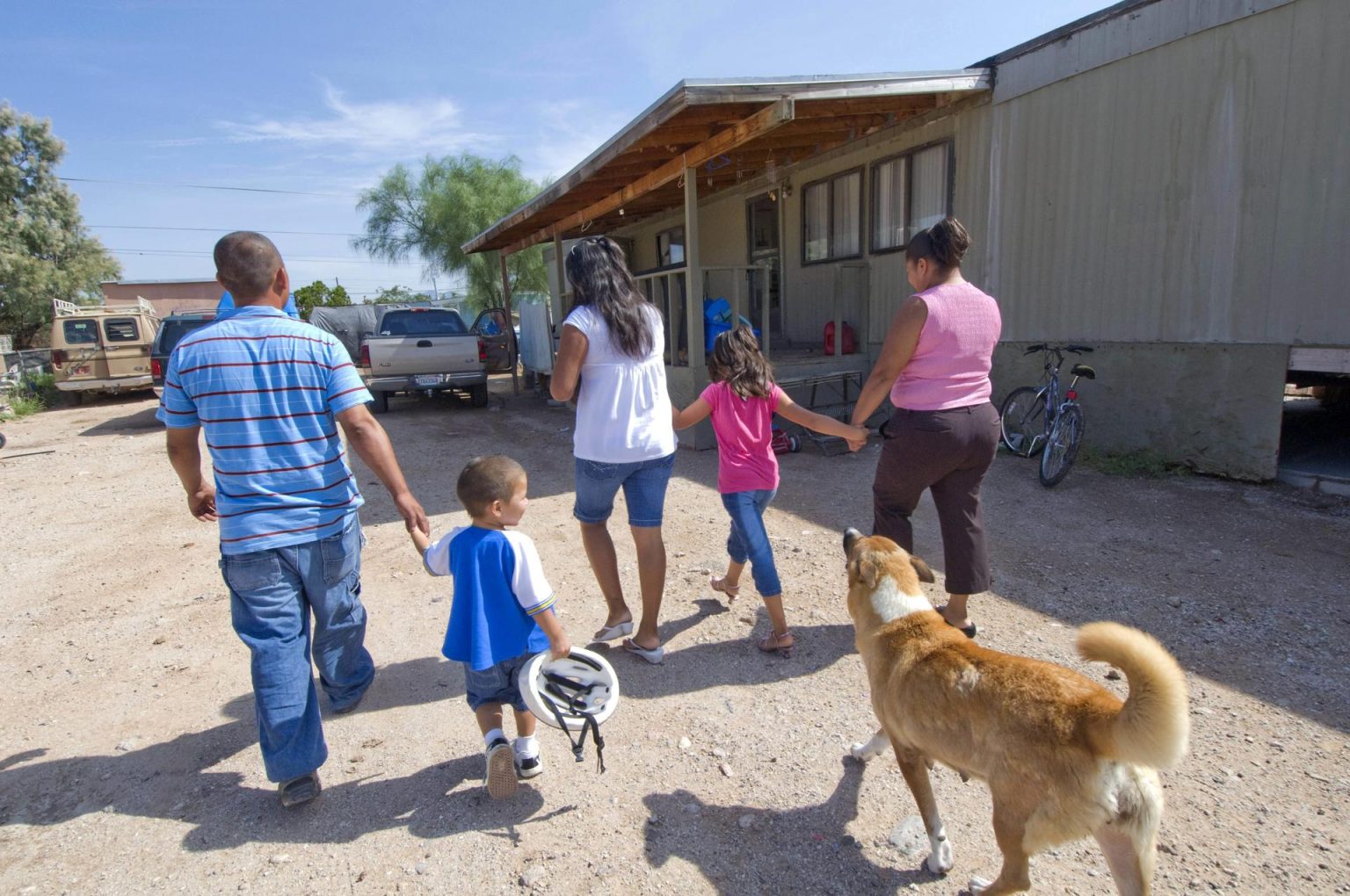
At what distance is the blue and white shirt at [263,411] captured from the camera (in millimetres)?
2203

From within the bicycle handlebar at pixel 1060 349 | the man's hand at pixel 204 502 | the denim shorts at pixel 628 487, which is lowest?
the denim shorts at pixel 628 487

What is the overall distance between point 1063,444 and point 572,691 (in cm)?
531

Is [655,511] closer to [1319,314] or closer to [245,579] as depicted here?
[245,579]

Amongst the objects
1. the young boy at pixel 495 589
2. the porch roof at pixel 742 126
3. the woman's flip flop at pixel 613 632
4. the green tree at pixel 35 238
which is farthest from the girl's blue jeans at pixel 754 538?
the green tree at pixel 35 238

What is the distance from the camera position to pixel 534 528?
5496 mm

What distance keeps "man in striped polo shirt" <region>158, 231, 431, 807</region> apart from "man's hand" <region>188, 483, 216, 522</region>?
28 mm

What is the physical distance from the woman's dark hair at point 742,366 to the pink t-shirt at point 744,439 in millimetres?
41

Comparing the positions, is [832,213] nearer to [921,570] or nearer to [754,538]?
[754,538]

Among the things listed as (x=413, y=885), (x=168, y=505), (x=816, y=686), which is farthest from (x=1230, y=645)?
(x=168, y=505)

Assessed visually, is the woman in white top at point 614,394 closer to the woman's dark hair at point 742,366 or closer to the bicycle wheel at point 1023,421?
the woman's dark hair at point 742,366

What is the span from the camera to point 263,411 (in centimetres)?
224

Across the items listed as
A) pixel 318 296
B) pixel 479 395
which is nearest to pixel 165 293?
pixel 318 296

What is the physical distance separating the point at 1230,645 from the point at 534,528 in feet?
14.4

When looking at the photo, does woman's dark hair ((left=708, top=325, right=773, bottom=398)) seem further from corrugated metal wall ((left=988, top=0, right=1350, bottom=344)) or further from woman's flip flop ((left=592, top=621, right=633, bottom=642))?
corrugated metal wall ((left=988, top=0, right=1350, bottom=344))
